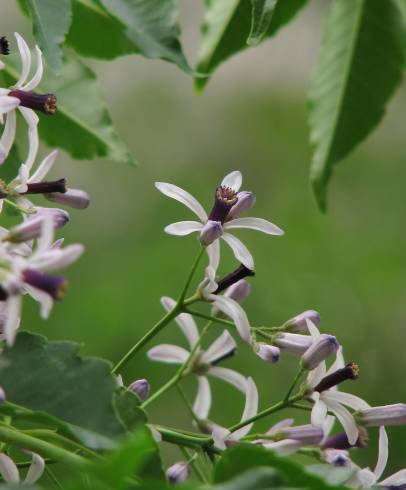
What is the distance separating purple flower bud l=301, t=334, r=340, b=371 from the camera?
1.06 metres

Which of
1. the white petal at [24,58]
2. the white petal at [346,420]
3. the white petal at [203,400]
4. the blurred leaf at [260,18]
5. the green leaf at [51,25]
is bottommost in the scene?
the white petal at [203,400]

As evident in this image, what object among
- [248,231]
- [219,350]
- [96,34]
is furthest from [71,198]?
[248,231]

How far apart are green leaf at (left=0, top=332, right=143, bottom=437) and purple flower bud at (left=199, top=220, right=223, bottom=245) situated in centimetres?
22

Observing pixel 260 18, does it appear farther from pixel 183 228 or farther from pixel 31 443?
pixel 31 443

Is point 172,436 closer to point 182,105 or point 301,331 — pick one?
point 301,331

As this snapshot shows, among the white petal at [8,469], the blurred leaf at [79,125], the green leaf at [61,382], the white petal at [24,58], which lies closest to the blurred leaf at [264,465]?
the green leaf at [61,382]

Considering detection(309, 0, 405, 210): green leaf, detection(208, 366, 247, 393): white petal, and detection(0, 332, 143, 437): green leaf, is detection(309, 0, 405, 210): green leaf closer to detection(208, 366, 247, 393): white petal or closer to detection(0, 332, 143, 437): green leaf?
detection(208, 366, 247, 393): white petal

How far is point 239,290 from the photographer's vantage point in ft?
3.87

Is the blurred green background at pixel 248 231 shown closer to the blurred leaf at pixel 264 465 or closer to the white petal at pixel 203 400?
the white petal at pixel 203 400

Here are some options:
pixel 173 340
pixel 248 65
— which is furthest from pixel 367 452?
pixel 248 65

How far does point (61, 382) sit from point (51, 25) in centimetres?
42

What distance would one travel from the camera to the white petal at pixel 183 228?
1067 mm

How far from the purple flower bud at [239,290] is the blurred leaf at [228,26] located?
427mm

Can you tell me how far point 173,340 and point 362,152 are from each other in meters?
2.69
